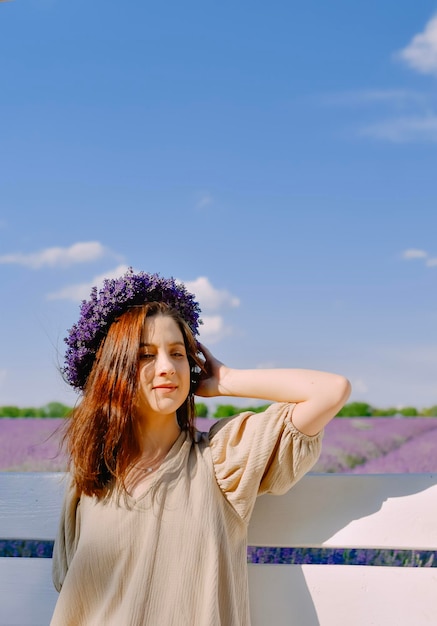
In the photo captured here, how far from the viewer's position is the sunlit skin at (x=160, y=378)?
1.49 metres

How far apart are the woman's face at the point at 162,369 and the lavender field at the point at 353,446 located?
1.72m

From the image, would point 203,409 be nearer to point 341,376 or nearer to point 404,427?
point 404,427

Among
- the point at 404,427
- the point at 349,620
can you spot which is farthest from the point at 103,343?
the point at 404,427

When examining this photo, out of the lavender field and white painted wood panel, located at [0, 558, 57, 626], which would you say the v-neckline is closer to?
white painted wood panel, located at [0, 558, 57, 626]

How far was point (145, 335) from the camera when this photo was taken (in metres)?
1.51

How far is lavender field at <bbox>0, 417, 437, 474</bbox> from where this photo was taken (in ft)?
11.0

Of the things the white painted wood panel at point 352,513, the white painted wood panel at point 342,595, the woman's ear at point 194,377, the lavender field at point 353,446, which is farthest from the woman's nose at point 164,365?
the lavender field at point 353,446

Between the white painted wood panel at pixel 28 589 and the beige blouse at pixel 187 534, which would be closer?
the beige blouse at pixel 187 534

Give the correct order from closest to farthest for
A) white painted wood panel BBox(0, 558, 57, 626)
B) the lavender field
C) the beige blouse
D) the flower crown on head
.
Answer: the beige blouse
the flower crown on head
white painted wood panel BBox(0, 558, 57, 626)
the lavender field

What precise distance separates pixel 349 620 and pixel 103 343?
31.5 inches

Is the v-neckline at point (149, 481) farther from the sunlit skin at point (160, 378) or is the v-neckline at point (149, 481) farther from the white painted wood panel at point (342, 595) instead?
the white painted wood panel at point (342, 595)

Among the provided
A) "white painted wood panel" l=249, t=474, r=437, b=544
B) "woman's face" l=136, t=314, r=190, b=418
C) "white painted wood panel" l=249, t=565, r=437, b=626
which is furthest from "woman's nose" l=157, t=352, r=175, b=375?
"white painted wood panel" l=249, t=565, r=437, b=626

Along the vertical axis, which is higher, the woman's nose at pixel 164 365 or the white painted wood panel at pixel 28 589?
the woman's nose at pixel 164 365

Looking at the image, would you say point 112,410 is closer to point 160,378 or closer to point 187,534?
point 160,378
